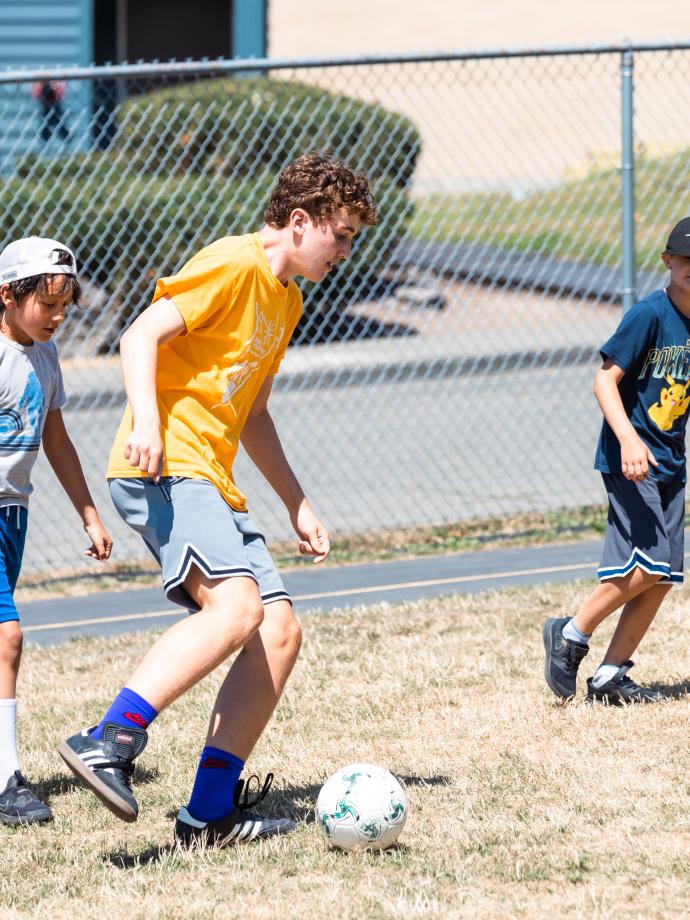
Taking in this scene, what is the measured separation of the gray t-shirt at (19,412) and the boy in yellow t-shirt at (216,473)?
0.54m

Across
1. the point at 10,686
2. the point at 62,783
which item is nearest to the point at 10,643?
the point at 10,686

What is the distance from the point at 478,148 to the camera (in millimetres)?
20734

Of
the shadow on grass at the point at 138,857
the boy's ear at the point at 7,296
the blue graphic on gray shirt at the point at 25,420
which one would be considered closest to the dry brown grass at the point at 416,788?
the shadow on grass at the point at 138,857

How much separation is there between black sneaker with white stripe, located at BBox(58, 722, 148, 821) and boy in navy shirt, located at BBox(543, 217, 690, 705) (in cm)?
195

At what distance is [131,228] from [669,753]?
9.69 meters

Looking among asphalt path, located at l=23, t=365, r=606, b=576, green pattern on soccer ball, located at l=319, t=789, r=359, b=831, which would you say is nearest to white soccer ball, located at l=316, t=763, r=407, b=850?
green pattern on soccer ball, located at l=319, t=789, r=359, b=831

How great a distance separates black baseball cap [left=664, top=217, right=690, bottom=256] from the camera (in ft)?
15.8

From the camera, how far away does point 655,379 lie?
4.89m

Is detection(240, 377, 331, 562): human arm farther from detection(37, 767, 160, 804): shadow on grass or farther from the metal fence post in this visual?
the metal fence post

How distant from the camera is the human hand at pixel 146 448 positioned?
11.5 feet

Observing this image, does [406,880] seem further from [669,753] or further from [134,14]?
[134,14]

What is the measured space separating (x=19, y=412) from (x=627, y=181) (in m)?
4.63

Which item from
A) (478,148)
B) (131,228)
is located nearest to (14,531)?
(131,228)

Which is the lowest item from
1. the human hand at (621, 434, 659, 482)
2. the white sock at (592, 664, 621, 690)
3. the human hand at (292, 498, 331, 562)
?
the white sock at (592, 664, 621, 690)
